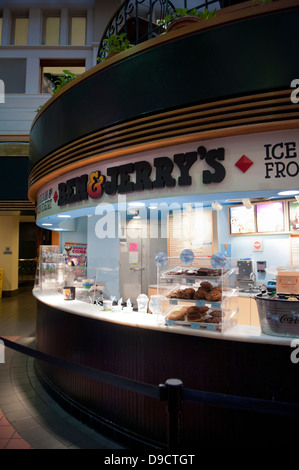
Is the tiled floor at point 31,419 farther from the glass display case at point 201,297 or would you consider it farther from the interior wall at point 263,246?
the interior wall at point 263,246

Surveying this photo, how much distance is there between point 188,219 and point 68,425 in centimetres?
433

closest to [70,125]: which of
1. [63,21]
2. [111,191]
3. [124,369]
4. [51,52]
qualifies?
[111,191]

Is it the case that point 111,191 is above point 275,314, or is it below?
above

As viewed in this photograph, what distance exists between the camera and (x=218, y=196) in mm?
3172

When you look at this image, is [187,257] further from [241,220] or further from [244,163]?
[241,220]

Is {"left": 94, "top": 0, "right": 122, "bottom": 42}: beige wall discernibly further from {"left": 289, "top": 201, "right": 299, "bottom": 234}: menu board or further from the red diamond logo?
the red diamond logo

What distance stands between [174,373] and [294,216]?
3.73 m

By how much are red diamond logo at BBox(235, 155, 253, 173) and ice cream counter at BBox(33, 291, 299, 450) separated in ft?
4.81

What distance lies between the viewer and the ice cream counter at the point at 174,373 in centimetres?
225

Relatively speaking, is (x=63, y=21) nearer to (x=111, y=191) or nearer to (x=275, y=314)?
(x=111, y=191)

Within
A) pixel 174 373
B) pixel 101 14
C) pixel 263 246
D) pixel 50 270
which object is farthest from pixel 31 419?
pixel 101 14

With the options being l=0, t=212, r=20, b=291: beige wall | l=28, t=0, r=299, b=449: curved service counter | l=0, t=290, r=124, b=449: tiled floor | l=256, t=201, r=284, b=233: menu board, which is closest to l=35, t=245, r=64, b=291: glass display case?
l=28, t=0, r=299, b=449: curved service counter

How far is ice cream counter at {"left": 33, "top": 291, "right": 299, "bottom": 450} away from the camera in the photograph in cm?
225

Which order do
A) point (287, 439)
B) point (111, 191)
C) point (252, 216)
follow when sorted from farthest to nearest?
point (252, 216)
point (111, 191)
point (287, 439)
